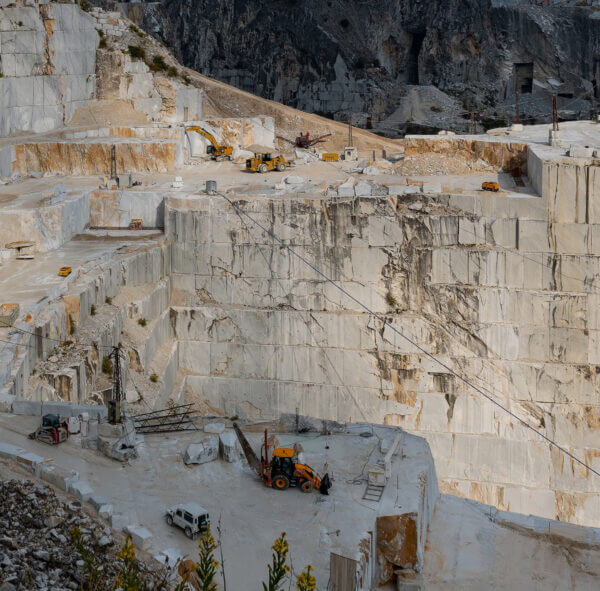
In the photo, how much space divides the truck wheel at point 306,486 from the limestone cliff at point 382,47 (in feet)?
155

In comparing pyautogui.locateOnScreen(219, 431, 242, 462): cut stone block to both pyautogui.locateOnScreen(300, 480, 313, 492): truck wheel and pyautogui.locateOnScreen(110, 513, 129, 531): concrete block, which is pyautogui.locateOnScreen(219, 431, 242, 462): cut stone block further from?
pyautogui.locateOnScreen(110, 513, 129, 531): concrete block

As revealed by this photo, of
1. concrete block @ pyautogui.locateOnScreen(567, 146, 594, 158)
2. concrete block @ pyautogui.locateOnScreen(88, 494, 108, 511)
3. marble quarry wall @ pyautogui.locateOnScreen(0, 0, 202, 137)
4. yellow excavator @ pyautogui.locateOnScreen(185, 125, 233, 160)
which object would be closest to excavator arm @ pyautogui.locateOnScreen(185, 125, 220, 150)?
yellow excavator @ pyautogui.locateOnScreen(185, 125, 233, 160)

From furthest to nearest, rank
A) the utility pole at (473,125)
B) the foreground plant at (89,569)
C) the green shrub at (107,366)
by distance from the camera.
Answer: the utility pole at (473,125), the green shrub at (107,366), the foreground plant at (89,569)

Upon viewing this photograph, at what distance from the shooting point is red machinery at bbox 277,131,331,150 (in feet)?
147

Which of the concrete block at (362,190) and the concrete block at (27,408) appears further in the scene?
the concrete block at (362,190)

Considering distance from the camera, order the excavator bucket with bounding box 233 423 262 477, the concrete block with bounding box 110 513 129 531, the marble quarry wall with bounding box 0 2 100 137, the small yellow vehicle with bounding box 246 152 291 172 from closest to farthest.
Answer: the concrete block with bounding box 110 513 129 531
the excavator bucket with bounding box 233 423 262 477
the small yellow vehicle with bounding box 246 152 291 172
the marble quarry wall with bounding box 0 2 100 137

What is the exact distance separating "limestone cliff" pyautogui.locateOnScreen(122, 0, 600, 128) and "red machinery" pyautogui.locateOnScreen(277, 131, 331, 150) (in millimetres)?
15902

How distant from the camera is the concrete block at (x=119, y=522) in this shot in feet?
48.5

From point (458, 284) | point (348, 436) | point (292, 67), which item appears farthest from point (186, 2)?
point (348, 436)

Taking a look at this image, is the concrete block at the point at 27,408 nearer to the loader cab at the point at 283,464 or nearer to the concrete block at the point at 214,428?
the concrete block at the point at 214,428

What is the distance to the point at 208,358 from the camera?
31.8 metres

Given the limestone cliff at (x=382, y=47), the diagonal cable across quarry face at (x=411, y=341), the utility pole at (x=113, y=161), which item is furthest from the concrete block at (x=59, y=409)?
the limestone cliff at (x=382, y=47)

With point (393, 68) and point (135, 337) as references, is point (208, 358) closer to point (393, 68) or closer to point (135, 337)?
point (135, 337)

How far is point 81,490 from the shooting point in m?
15.7
